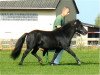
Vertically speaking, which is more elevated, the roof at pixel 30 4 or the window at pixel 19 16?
the roof at pixel 30 4

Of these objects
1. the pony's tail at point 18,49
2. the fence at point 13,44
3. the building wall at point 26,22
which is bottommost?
the fence at point 13,44

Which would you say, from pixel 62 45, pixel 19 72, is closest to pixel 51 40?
pixel 62 45

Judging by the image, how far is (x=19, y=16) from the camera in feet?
143

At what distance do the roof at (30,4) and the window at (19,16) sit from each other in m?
0.82

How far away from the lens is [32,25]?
1711 inches

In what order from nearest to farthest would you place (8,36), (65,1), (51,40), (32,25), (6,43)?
1. (51,40)
2. (6,43)
3. (8,36)
4. (32,25)
5. (65,1)

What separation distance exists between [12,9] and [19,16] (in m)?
1.03

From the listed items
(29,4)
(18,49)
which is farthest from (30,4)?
(18,49)

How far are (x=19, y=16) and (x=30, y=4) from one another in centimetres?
165

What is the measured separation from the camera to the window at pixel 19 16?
43.5 metres

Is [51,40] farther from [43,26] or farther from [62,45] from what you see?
[43,26]

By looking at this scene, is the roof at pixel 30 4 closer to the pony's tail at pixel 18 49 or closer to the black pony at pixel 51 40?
the black pony at pixel 51 40

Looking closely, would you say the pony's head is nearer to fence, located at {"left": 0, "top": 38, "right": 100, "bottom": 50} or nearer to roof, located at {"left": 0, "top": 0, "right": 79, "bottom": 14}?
fence, located at {"left": 0, "top": 38, "right": 100, "bottom": 50}

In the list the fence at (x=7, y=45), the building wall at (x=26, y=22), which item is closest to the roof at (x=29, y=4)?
the building wall at (x=26, y=22)
